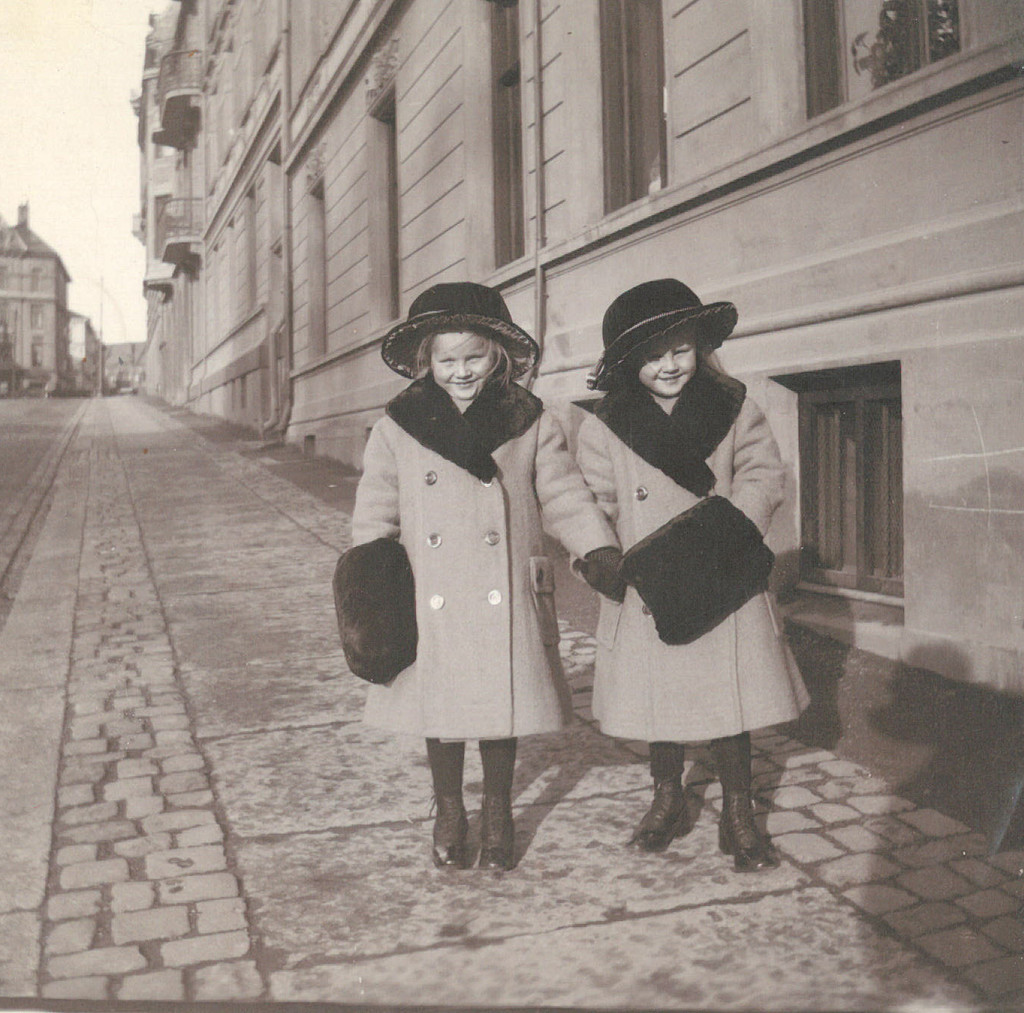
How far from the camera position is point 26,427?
2461 cm

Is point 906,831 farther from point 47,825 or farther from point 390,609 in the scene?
point 47,825

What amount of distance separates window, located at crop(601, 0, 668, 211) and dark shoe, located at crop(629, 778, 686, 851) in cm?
502

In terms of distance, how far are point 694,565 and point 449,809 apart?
3.04 feet

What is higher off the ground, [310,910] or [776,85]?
[776,85]

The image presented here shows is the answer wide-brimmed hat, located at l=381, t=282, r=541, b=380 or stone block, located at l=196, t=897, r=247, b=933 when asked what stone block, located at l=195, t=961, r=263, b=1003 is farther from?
wide-brimmed hat, located at l=381, t=282, r=541, b=380

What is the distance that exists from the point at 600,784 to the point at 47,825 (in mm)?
1684

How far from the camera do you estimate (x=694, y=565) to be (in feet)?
9.48

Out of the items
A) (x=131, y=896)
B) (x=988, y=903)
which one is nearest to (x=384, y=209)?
(x=131, y=896)

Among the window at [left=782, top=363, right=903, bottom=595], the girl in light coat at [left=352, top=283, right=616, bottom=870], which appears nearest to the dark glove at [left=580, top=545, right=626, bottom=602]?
the girl in light coat at [left=352, top=283, right=616, bottom=870]

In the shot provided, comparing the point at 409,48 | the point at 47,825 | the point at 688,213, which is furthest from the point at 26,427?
the point at 47,825

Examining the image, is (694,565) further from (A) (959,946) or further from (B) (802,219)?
(B) (802,219)

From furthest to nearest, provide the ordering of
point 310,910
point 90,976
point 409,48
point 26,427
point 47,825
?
point 26,427 → point 409,48 → point 47,825 → point 310,910 → point 90,976

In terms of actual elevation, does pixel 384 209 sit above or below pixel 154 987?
above

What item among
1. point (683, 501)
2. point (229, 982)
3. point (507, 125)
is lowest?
point (229, 982)
